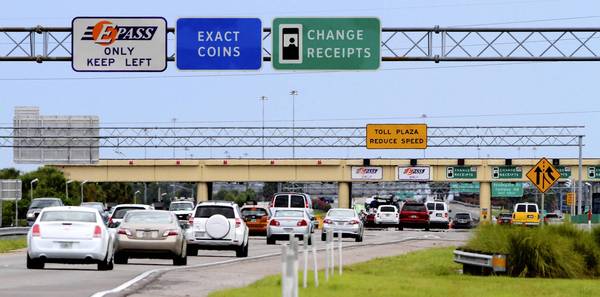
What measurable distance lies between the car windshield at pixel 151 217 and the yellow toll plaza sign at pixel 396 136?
5760 cm

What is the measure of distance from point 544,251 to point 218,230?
12500 mm

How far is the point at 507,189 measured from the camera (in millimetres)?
121125

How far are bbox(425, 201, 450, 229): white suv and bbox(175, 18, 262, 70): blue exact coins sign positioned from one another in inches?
1839

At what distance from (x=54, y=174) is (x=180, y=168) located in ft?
53.1

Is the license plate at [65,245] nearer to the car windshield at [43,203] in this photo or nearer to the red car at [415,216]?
the car windshield at [43,203]

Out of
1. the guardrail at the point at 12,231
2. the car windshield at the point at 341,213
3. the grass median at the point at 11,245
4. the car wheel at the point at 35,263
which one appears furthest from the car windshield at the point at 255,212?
the car wheel at the point at 35,263

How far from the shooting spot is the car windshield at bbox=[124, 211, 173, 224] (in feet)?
98.1

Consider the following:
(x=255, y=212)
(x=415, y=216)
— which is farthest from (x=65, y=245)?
(x=415, y=216)

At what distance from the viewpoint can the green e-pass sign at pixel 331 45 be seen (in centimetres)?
3403

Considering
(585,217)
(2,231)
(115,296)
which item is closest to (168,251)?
(115,296)

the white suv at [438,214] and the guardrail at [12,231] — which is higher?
the guardrail at [12,231]

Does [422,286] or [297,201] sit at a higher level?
[297,201]

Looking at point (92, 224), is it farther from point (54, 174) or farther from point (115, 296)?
point (54, 174)

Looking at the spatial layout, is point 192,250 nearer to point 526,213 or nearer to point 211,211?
point 211,211
